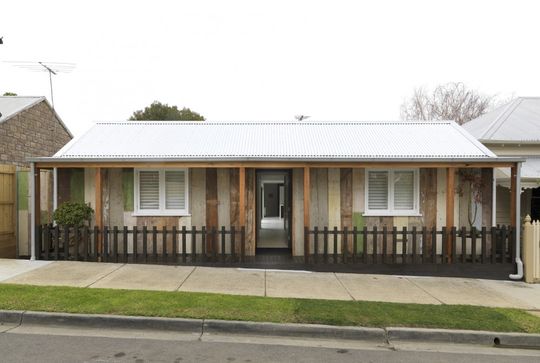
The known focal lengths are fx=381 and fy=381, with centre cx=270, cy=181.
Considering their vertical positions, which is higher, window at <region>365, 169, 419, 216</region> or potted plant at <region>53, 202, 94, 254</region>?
window at <region>365, 169, 419, 216</region>

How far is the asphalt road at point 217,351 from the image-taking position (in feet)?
14.1

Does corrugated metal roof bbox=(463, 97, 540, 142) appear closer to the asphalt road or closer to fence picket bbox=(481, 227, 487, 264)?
fence picket bbox=(481, 227, 487, 264)

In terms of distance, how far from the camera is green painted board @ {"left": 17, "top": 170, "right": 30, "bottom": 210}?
34.7 feet

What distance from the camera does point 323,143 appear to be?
34.5ft

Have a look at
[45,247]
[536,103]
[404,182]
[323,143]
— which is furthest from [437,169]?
[45,247]

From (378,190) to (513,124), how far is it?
698 cm

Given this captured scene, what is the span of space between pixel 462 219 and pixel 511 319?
200 inches

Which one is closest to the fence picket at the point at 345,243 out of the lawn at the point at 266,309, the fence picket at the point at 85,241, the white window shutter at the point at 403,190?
the white window shutter at the point at 403,190

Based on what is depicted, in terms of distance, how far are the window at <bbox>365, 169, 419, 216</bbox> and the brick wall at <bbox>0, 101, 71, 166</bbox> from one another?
43.4 feet

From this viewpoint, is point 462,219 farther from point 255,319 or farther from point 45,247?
point 45,247

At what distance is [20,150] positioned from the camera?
1539cm

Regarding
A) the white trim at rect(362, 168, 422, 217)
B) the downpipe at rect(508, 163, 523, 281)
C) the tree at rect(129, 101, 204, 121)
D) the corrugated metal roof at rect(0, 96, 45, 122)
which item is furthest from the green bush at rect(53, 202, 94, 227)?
the tree at rect(129, 101, 204, 121)

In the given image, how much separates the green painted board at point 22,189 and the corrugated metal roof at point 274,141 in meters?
1.58

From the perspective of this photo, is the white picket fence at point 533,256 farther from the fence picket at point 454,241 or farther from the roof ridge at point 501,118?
the roof ridge at point 501,118
